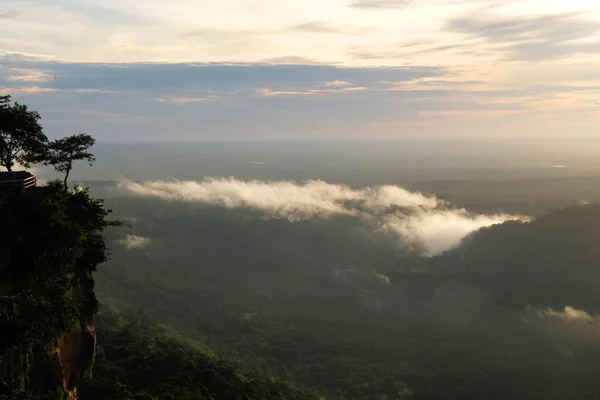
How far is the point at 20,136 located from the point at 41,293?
1820cm

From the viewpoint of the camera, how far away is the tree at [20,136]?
4003 centimetres

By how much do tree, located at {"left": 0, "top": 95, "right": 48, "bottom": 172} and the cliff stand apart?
20.6 feet

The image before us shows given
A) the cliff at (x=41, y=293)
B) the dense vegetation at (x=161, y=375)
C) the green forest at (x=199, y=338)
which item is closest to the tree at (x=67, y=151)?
the green forest at (x=199, y=338)

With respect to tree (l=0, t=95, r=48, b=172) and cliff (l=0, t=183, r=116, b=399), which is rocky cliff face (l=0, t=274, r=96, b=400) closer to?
cliff (l=0, t=183, r=116, b=399)

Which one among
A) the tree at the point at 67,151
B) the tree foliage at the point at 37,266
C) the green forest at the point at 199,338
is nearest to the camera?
the tree foliage at the point at 37,266

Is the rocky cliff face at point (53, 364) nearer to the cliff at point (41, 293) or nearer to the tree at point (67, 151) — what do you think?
the cliff at point (41, 293)

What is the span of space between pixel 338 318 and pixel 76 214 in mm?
159624

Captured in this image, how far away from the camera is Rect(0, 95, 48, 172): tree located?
40031mm

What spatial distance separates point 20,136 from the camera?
42406mm

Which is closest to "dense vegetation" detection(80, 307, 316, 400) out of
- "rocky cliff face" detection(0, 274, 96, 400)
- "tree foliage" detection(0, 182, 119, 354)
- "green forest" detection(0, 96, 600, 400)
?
"green forest" detection(0, 96, 600, 400)

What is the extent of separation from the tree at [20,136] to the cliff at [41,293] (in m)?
6.28

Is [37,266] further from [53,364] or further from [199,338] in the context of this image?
[199,338]

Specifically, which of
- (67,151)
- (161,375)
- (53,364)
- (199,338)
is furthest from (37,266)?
(199,338)

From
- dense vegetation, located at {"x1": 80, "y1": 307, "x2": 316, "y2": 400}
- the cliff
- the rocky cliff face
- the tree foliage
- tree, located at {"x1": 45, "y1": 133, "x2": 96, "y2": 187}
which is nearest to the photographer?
the tree foliage
